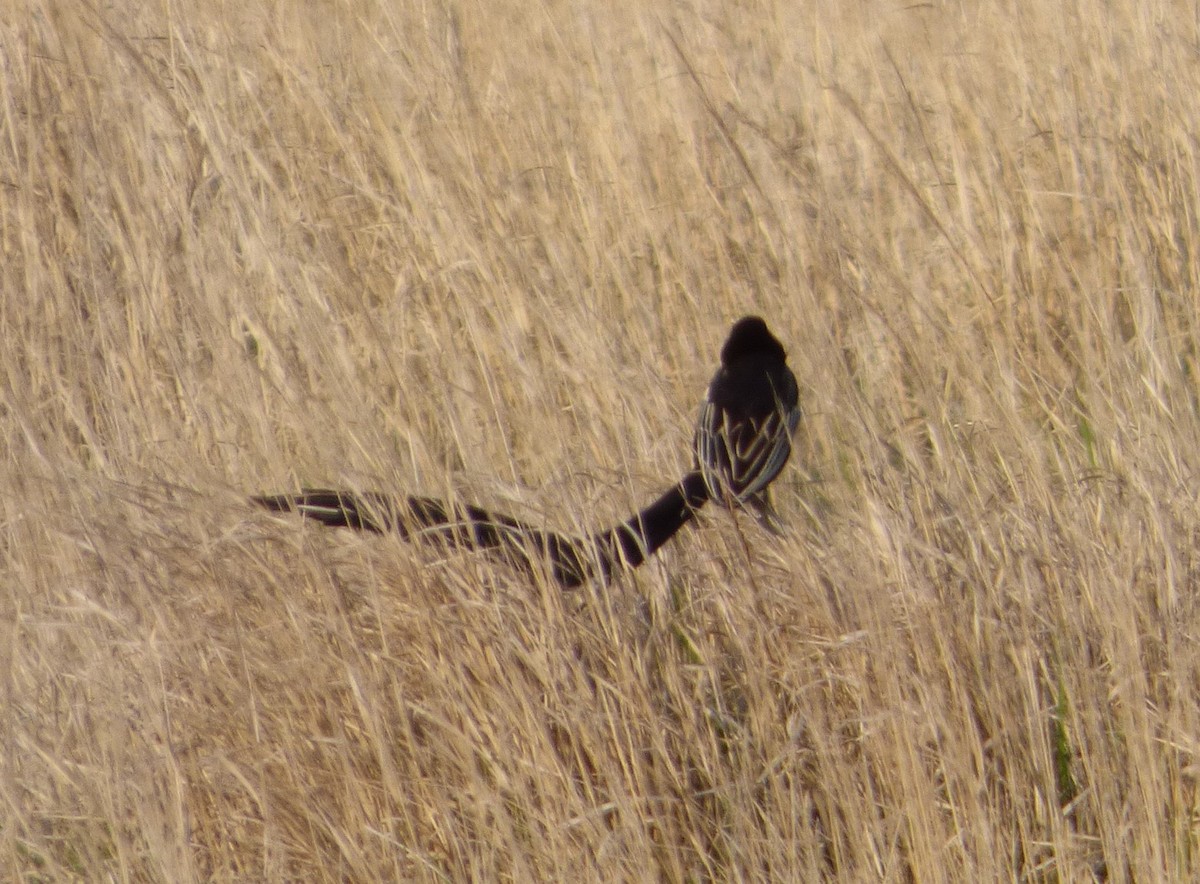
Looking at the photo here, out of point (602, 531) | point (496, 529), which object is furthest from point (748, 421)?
point (496, 529)

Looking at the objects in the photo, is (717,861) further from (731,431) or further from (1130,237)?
(1130,237)

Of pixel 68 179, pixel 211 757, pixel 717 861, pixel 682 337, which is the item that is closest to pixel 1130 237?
pixel 682 337

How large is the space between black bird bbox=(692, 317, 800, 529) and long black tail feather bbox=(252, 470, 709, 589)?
0.11m

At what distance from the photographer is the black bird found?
2227 millimetres

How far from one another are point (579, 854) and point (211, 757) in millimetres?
565

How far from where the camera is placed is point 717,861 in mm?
2023

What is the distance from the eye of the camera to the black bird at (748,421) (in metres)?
2.23

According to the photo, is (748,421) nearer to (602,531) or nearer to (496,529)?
(602,531)

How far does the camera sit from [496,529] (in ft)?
6.79

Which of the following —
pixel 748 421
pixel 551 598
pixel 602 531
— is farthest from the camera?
pixel 748 421

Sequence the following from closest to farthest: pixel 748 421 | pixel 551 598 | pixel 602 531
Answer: pixel 551 598, pixel 602 531, pixel 748 421

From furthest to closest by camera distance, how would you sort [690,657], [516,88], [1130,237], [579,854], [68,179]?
1. [516,88]
2. [68,179]
3. [1130,237]
4. [690,657]
5. [579,854]

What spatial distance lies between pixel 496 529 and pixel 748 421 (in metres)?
0.58

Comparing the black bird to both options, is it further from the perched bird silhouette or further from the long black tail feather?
the long black tail feather
